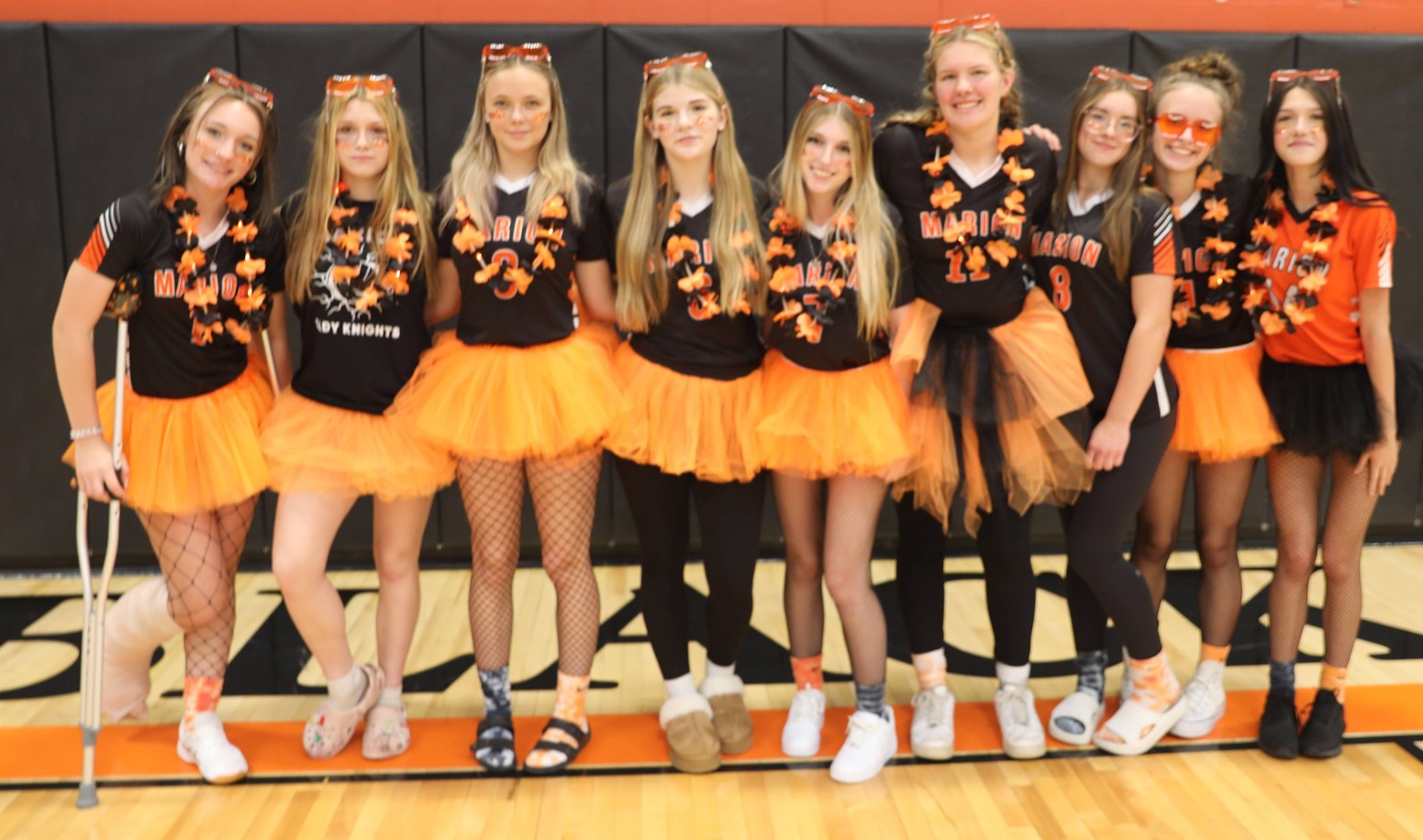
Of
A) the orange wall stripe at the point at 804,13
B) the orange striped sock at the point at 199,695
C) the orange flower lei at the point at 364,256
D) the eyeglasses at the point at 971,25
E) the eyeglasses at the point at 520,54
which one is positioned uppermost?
the orange wall stripe at the point at 804,13

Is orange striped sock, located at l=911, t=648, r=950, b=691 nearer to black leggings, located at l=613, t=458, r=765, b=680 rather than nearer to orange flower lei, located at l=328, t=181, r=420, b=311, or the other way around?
black leggings, located at l=613, t=458, r=765, b=680

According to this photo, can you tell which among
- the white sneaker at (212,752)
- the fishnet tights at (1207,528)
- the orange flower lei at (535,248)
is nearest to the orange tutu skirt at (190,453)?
the white sneaker at (212,752)

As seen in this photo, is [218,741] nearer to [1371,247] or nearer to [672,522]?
[672,522]

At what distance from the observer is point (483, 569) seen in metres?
2.97

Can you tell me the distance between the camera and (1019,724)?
3057 mm

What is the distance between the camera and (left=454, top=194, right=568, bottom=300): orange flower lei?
2.79 m

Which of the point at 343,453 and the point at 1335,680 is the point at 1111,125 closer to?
the point at 1335,680

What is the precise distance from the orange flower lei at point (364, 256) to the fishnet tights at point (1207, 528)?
6.47 ft

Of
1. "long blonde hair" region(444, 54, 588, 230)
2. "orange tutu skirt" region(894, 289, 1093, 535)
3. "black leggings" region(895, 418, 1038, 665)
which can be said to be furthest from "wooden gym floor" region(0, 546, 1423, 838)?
"long blonde hair" region(444, 54, 588, 230)

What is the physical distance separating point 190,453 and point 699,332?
124cm

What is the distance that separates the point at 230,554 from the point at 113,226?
0.85 m

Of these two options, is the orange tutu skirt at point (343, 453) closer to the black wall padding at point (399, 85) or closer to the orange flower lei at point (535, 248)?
the orange flower lei at point (535, 248)

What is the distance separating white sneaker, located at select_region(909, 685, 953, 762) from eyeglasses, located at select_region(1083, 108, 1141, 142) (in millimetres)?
1452

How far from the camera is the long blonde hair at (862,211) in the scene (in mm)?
2768
